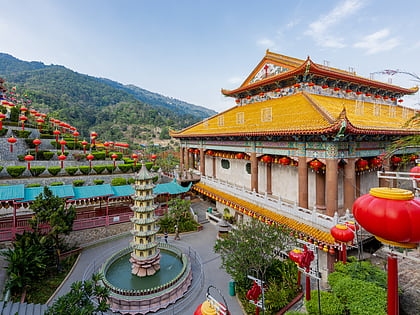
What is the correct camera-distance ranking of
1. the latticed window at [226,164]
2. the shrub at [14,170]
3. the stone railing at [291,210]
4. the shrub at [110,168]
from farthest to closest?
the shrub at [110,168] → the shrub at [14,170] → the latticed window at [226,164] → the stone railing at [291,210]

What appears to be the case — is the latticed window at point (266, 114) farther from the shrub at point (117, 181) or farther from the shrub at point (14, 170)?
the shrub at point (14, 170)

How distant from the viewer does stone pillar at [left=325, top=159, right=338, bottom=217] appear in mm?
11125

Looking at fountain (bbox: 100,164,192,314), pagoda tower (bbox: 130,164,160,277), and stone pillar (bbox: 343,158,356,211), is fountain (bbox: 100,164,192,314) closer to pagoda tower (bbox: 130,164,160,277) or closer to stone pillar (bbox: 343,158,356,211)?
pagoda tower (bbox: 130,164,160,277)

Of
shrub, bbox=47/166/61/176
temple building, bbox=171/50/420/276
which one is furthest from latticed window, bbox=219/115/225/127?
shrub, bbox=47/166/61/176

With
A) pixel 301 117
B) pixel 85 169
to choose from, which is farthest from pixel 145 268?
pixel 85 169

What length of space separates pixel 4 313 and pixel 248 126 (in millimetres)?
15555

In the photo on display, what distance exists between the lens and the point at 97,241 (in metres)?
16.3

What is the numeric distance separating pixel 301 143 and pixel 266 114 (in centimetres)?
479

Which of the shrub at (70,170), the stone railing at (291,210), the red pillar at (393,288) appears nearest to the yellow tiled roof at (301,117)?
the stone railing at (291,210)

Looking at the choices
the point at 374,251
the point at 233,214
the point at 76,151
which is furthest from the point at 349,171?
the point at 76,151

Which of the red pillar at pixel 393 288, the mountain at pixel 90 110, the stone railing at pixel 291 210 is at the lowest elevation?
the stone railing at pixel 291 210

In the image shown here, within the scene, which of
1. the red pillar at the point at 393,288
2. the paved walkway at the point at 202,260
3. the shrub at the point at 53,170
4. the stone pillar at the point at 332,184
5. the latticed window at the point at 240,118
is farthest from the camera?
the shrub at the point at 53,170

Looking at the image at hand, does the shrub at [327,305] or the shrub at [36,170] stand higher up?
the shrub at [36,170]

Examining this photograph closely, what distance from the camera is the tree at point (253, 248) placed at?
9602 millimetres
